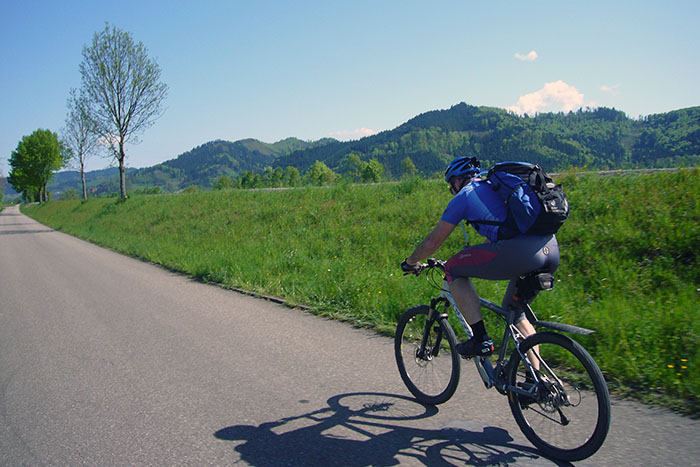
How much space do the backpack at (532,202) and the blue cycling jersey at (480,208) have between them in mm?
52

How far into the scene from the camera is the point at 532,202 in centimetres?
288

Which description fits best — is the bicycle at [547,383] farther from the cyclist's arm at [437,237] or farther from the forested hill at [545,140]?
the forested hill at [545,140]

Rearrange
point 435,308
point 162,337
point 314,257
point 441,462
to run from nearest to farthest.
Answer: point 441,462, point 435,308, point 162,337, point 314,257

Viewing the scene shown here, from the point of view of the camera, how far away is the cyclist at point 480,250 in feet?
9.84

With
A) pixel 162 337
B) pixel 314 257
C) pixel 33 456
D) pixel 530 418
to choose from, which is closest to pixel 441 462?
pixel 530 418

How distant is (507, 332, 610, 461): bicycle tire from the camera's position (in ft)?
8.59

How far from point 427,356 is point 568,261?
172 inches

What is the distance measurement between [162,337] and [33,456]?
2880mm

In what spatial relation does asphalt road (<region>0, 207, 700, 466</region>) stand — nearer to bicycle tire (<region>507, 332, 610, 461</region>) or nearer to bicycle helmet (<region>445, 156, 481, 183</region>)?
bicycle tire (<region>507, 332, 610, 461</region>)

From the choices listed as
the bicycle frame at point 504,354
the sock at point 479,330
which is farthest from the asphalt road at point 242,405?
the sock at point 479,330

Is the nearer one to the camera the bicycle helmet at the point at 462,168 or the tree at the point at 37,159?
the bicycle helmet at the point at 462,168

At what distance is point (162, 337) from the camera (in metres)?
5.96

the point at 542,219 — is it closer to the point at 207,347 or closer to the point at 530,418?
the point at 530,418

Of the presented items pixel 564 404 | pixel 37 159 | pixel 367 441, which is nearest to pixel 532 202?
pixel 564 404
